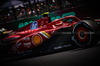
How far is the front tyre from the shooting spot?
182 centimetres

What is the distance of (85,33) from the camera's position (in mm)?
1925

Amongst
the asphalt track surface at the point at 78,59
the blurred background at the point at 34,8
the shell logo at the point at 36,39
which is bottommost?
A: the asphalt track surface at the point at 78,59

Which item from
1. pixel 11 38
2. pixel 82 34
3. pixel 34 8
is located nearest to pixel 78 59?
pixel 82 34

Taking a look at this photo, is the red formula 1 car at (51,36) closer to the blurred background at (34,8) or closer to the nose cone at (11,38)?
the nose cone at (11,38)

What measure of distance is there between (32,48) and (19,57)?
1.86 feet

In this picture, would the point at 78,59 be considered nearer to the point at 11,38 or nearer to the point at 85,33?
the point at 85,33

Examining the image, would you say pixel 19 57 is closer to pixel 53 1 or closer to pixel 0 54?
pixel 0 54

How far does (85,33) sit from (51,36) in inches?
33.5

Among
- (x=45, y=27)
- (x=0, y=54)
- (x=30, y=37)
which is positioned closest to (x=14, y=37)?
(x=30, y=37)

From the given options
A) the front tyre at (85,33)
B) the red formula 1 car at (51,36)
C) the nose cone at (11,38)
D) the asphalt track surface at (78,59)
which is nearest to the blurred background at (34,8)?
the red formula 1 car at (51,36)

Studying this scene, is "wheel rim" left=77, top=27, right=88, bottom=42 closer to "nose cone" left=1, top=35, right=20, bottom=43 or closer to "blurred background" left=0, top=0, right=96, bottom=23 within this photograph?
"blurred background" left=0, top=0, right=96, bottom=23

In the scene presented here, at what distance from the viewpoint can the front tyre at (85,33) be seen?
5.97ft

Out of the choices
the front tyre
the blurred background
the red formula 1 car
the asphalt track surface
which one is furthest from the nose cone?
the front tyre

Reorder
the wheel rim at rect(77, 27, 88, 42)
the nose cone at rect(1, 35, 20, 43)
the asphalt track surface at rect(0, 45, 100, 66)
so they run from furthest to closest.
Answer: the nose cone at rect(1, 35, 20, 43)
the wheel rim at rect(77, 27, 88, 42)
the asphalt track surface at rect(0, 45, 100, 66)
